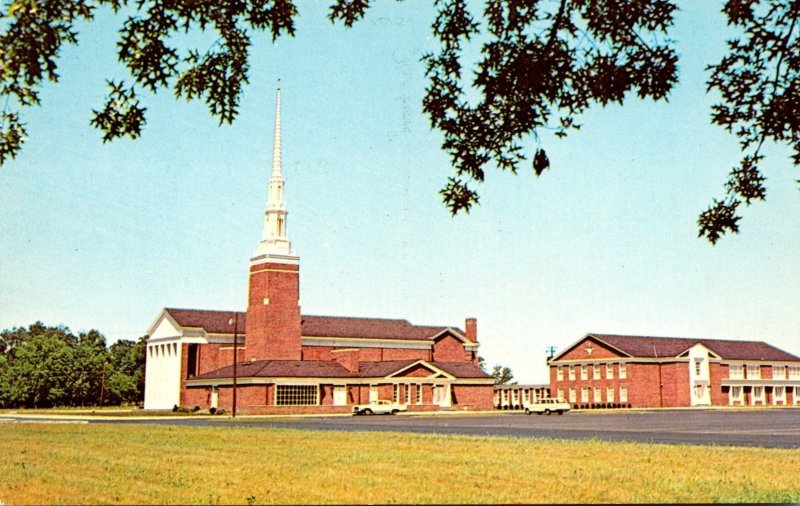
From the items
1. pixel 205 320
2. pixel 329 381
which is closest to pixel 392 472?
pixel 329 381

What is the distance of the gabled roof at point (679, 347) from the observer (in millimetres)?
85838

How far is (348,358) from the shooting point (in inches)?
3009

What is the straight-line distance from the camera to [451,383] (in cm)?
7562

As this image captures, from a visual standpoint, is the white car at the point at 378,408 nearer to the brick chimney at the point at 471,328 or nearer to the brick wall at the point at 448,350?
the brick wall at the point at 448,350

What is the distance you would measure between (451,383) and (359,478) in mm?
61800

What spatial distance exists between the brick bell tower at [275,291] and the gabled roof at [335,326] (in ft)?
22.1

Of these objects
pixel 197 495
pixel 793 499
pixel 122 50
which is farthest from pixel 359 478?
pixel 122 50

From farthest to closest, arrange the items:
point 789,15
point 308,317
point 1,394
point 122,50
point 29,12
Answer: point 308,317 → point 1,394 → point 789,15 → point 122,50 → point 29,12

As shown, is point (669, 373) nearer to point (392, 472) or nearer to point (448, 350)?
point (448, 350)

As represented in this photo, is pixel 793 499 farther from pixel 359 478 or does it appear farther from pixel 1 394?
pixel 1 394

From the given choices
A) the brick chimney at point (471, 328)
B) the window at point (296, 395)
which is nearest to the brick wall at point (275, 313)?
the window at point (296, 395)

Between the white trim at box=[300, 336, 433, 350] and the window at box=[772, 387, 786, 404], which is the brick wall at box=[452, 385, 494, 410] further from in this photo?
the window at box=[772, 387, 786, 404]

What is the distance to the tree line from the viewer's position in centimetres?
7669

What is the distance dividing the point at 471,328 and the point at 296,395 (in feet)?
92.3
